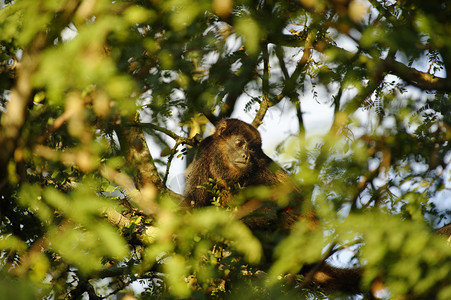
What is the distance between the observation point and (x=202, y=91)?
2480mm

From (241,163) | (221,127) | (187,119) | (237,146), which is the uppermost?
(221,127)

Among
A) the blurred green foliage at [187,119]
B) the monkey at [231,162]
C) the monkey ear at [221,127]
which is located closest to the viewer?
the blurred green foliage at [187,119]

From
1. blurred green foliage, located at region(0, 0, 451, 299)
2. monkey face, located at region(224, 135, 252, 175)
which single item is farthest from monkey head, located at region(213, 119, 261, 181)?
blurred green foliage, located at region(0, 0, 451, 299)

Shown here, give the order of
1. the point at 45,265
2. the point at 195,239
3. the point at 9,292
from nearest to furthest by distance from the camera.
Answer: the point at 9,292
the point at 195,239
the point at 45,265

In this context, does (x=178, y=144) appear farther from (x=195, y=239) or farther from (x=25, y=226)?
(x=195, y=239)

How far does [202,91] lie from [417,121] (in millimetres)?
2304

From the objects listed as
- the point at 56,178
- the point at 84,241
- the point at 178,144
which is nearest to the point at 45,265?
the point at 84,241

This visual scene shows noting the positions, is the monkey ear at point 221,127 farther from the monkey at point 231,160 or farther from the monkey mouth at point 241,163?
the monkey mouth at point 241,163

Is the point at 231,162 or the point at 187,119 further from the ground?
the point at 231,162

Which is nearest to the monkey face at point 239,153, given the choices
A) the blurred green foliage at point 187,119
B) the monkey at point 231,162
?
the monkey at point 231,162

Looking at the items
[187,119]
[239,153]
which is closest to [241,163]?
[239,153]

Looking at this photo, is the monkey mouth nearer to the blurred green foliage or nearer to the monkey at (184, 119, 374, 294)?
the monkey at (184, 119, 374, 294)

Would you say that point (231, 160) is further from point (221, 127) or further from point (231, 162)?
point (221, 127)

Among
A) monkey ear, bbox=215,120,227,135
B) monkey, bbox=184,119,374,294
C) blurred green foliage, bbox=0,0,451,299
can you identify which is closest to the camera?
blurred green foliage, bbox=0,0,451,299
